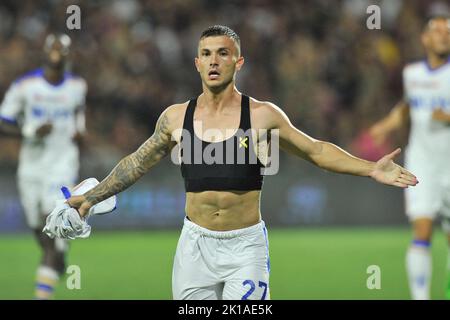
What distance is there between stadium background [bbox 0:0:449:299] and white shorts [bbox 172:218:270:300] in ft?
25.1

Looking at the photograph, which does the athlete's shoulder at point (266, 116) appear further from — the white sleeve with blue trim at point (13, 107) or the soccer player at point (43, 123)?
the white sleeve with blue trim at point (13, 107)

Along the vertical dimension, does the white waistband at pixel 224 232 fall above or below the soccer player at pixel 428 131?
below

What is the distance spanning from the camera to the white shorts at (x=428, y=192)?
9461 millimetres

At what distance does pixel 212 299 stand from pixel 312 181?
34.5 feet

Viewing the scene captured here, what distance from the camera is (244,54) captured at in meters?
18.3

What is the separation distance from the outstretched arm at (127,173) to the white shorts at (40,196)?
13.8ft

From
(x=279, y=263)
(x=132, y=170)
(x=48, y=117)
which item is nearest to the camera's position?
(x=132, y=170)

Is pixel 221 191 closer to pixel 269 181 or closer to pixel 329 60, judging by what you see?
pixel 269 181

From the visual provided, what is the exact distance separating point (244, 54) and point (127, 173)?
12.0 metres

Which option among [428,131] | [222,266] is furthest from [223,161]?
[428,131]

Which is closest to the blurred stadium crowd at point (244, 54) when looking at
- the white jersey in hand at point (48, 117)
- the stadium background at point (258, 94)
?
the stadium background at point (258, 94)

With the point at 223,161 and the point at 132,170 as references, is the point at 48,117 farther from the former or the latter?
the point at 223,161

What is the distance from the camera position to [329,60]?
725 inches
